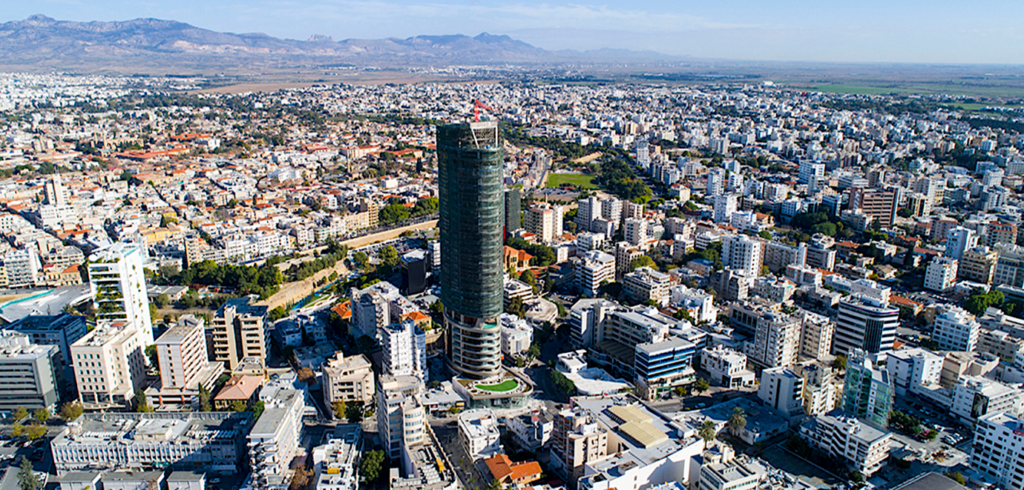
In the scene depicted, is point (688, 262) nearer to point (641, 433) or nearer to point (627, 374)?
point (627, 374)

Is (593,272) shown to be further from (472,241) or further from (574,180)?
(574,180)

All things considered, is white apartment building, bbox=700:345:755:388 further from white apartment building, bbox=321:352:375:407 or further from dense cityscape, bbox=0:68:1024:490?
white apartment building, bbox=321:352:375:407

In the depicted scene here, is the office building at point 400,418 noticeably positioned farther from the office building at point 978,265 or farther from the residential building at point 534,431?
the office building at point 978,265

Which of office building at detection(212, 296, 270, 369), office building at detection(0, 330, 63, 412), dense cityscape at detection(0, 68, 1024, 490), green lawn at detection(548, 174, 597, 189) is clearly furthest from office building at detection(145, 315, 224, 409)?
green lawn at detection(548, 174, 597, 189)

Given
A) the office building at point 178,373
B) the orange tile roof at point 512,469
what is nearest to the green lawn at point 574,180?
the office building at point 178,373

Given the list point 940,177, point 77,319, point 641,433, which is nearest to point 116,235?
point 77,319

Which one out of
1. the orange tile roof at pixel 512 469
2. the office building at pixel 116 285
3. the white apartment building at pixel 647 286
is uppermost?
the office building at pixel 116 285
